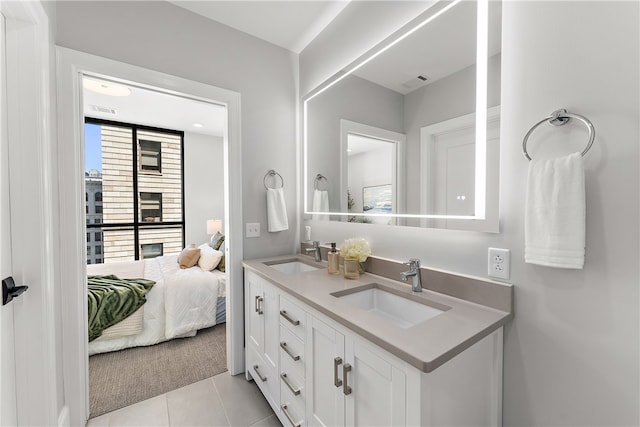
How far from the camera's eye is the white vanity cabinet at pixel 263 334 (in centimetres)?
151

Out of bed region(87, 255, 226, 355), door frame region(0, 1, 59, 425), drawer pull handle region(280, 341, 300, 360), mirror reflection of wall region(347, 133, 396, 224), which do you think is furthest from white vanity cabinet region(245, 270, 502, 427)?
bed region(87, 255, 226, 355)

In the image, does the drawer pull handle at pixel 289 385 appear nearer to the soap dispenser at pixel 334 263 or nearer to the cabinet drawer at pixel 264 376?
the cabinet drawer at pixel 264 376

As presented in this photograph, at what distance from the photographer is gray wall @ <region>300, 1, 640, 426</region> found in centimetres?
80

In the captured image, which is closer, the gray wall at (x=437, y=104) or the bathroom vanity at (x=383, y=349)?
the bathroom vanity at (x=383, y=349)

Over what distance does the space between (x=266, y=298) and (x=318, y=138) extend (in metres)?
1.20

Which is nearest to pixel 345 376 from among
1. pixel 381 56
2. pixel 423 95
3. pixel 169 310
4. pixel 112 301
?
pixel 423 95

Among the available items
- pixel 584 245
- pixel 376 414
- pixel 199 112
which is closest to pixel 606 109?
pixel 584 245

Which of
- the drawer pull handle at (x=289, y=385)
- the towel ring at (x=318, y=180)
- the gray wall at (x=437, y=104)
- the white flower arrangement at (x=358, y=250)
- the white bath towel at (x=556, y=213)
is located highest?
the gray wall at (x=437, y=104)

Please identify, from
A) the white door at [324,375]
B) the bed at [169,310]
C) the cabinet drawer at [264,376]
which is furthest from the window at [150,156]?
the white door at [324,375]

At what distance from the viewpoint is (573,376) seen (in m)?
0.90

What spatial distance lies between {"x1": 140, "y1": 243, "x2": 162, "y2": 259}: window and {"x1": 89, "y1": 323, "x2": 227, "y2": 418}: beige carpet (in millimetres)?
2666

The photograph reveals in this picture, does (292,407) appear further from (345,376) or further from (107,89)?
(107,89)

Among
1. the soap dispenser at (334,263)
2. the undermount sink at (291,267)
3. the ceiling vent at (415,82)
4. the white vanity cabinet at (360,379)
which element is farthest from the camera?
the undermount sink at (291,267)

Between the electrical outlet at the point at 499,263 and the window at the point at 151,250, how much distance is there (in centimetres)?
509
